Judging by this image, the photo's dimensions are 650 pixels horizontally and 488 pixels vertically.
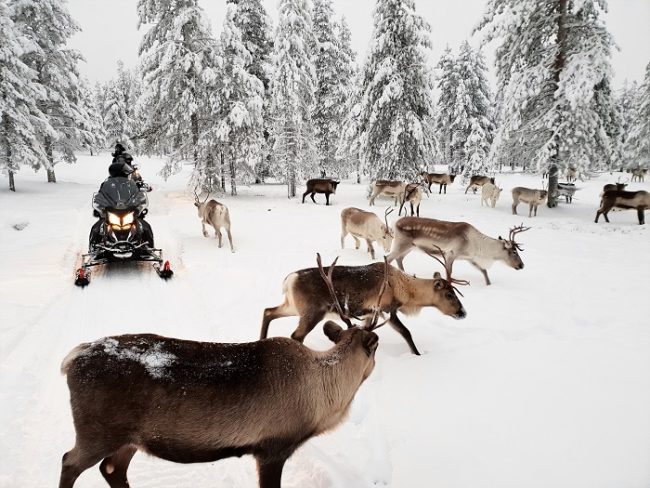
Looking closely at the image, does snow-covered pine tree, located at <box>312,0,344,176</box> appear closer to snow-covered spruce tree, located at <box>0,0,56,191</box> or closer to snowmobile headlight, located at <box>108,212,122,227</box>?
snow-covered spruce tree, located at <box>0,0,56,191</box>

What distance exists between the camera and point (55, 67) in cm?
2330

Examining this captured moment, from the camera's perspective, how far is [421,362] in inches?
193

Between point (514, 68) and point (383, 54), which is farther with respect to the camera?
point (383, 54)

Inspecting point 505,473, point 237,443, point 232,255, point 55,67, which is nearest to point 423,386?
point 505,473

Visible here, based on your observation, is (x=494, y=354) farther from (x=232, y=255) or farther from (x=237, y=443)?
(x=232, y=255)

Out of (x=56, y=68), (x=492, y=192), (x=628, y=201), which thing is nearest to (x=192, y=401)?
(x=628, y=201)

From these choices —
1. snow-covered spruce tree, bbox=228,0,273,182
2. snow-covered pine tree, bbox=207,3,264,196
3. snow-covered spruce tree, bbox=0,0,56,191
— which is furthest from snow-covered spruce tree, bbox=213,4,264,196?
snow-covered spruce tree, bbox=0,0,56,191

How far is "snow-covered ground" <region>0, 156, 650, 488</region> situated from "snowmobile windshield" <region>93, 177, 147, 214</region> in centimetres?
148

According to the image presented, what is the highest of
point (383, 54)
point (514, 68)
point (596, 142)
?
point (383, 54)

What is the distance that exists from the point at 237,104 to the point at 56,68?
491 inches

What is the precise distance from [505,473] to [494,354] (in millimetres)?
2204

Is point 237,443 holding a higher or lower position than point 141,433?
lower

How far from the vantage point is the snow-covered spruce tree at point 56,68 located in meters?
22.8

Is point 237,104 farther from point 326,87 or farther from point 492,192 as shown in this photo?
point 492,192
